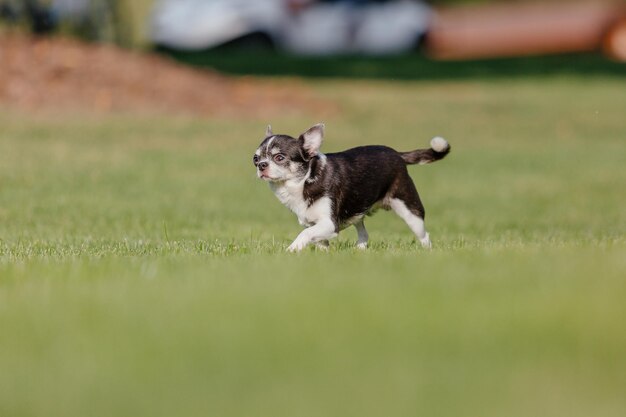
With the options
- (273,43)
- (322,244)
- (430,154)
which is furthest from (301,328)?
(273,43)

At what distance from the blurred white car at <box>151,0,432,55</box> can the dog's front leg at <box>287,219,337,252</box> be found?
35142 mm

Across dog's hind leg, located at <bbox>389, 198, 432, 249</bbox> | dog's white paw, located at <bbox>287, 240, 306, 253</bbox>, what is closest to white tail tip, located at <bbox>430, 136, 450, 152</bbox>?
dog's hind leg, located at <bbox>389, 198, 432, 249</bbox>

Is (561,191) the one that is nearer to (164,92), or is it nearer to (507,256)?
(164,92)

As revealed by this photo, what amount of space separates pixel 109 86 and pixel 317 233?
16446 mm

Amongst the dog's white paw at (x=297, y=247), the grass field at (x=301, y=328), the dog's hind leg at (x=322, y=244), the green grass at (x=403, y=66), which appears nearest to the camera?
the grass field at (x=301, y=328)

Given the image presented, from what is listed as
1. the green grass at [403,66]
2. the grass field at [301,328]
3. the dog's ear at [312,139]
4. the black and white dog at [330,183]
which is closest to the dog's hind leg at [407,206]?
the black and white dog at [330,183]

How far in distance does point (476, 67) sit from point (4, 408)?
32.8 metres

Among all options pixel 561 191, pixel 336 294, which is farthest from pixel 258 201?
pixel 336 294

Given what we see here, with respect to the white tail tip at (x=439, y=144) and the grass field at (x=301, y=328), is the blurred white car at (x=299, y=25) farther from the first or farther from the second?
the white tail tip at (x=439, y=144)

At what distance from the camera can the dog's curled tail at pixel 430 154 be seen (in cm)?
1050

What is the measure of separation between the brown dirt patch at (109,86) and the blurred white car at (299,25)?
58.7ft

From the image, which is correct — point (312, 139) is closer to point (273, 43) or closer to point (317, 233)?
point (317, 233)

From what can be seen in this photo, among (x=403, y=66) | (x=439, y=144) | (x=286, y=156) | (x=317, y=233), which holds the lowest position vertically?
(x=317, y=233)

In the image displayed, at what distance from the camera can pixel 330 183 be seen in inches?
374
